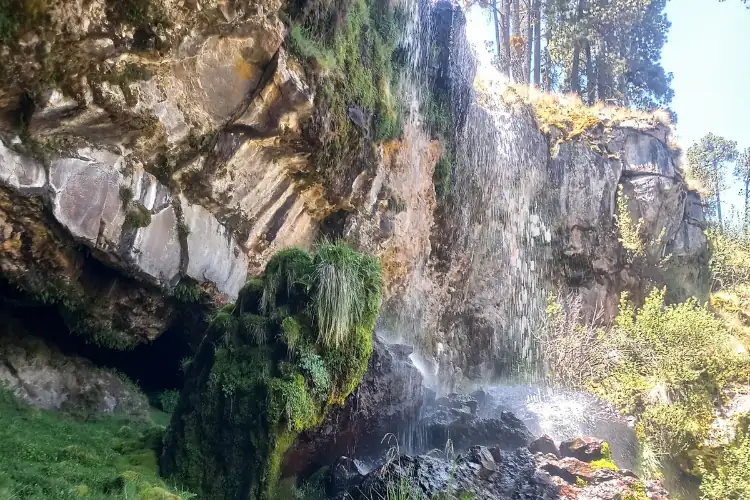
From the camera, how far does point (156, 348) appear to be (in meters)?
10.2

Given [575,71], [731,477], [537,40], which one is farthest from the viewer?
[537,40]

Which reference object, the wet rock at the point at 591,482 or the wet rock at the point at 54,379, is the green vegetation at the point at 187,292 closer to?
the wet rock at the point at 54,379

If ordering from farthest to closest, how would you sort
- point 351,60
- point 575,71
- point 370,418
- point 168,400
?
point 575,71 < point 351,60 < point 168,400 < point 370,418

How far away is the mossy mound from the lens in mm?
6137

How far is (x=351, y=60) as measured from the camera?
10516 mm

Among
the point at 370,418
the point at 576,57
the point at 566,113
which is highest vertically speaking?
the point at 576,57

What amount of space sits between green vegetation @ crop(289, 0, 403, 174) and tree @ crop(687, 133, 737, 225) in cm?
1880

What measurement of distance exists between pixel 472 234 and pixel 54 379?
1058 cm

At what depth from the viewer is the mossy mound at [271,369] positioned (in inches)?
242

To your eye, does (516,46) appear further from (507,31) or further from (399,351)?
(399,351)

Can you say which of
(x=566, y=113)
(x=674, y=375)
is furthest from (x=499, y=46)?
(x=674, y=375)

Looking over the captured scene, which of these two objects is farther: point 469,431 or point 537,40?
point 537,40

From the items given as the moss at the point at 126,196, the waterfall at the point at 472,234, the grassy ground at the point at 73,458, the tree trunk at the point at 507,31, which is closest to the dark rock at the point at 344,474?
the grassy ground at the point at 73,458

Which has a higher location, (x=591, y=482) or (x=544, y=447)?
(x=544, y=447)
